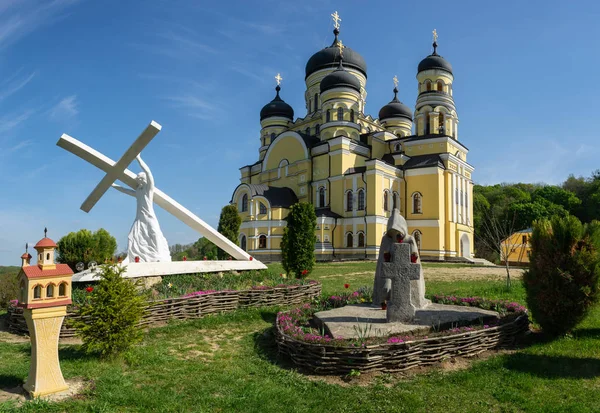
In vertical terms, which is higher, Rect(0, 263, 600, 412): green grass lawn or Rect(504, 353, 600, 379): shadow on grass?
Rect(504, 353, 600, 379): shadow on grass

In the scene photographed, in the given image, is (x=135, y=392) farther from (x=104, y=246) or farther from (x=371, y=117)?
(x=371, y=117)

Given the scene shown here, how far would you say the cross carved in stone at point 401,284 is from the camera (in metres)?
6.55

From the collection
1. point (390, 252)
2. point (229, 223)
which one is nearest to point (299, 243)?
point (390, 252)

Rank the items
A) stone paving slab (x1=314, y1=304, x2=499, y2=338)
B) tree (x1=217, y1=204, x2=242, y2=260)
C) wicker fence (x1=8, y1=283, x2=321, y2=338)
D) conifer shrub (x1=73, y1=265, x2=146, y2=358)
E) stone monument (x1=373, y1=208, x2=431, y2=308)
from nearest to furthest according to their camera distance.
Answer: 1. conifer shrub (x1=73, y1=265, x2=146, y2=358)
2. stone paving slab (x1=314, y1=304, x2=499, y2=338)
3. stone monument (x1=373, y1=208, x2=431, y2=308)
4. wicker fence (x1=8, y1=283, x2=321, y2=338)
5. tree (x1=217, y1=204, x2=242, y2=260)

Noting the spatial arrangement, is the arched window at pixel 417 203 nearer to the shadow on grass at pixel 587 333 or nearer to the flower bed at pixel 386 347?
the shadow on grass at pixel 587 333

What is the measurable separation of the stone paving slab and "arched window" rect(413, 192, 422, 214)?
2341 centimetres

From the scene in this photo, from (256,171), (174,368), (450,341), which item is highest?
(256,171)

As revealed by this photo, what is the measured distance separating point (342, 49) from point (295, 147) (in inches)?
421

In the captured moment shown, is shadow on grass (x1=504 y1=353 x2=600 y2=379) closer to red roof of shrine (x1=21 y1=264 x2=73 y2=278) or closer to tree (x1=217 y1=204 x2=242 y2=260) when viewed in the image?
red roof of shrine (x1=21 y1=264 x2=73 y2=278)

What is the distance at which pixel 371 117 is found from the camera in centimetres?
3791

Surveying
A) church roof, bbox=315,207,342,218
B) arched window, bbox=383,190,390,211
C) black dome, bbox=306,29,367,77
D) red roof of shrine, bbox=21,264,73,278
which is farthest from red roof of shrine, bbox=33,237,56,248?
black dome, bbox=306,29,367,77

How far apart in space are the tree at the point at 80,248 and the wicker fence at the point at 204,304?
340 inches

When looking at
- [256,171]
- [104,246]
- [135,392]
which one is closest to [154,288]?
[135,392]

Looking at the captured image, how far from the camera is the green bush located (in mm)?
6203
